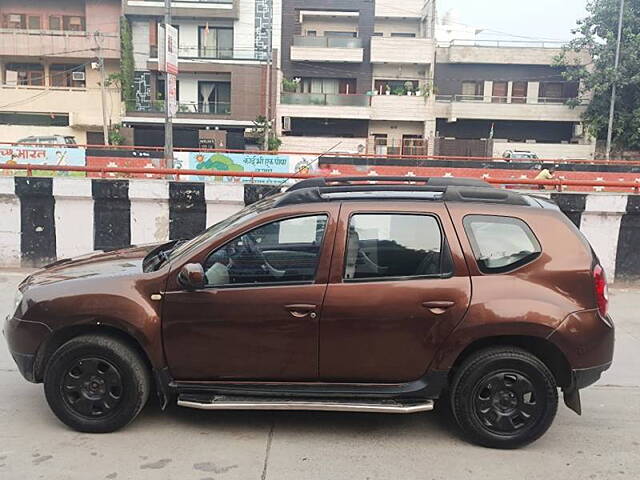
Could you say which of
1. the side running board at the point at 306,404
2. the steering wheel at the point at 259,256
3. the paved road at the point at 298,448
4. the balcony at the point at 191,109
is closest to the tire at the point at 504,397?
the paved road at the point at 298,448

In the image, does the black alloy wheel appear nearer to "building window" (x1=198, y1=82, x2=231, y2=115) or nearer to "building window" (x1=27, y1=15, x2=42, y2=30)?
"building window" (x1=198, y1=82, x2=231, y2=115)

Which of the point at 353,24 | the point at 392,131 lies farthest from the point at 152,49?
the point at 392,131

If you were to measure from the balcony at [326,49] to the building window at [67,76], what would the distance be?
1501 cm

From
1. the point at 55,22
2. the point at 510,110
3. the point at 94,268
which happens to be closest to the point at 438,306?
the point at 94,268

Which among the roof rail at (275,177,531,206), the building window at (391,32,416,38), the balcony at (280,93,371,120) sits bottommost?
the roof rail at (275,177,531,206)

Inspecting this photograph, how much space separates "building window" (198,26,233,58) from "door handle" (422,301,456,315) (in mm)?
40012

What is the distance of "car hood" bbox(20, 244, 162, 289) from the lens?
3.96 meters

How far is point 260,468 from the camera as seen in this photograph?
11.5 feet

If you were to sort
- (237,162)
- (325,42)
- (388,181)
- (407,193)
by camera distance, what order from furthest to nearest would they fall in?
(325,42) → (237,162) → (388,181) → (407,193)

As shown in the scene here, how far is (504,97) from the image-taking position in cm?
4409

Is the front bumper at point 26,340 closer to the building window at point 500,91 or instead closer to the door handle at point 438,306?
the door handle at point 438,306

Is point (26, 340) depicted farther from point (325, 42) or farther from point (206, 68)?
point (325, 42)

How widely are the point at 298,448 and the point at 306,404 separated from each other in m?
0.32

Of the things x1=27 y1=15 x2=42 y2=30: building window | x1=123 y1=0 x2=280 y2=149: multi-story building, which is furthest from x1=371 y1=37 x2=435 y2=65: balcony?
x1=27 y1=15 x2=42 y2=30: building window
